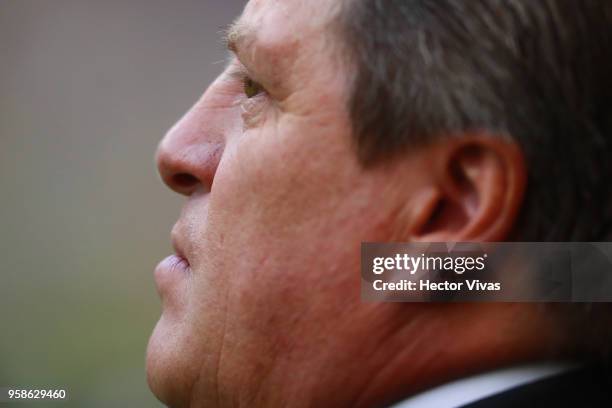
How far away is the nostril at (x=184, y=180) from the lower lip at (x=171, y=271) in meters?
0.08

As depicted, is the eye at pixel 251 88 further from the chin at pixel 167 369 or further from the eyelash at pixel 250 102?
the chin at pixel 167 369

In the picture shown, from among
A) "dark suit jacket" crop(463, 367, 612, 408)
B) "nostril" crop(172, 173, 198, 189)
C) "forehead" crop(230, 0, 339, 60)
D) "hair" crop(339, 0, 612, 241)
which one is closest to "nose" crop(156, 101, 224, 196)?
"nostril" crop(172, 173, 198, 189)

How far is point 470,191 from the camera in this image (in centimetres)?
73

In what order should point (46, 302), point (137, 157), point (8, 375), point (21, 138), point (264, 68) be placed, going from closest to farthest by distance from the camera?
1. point (264, 68)
2. point (8, 375)
3. point (46, 302)
4. point (21, 138)
5. point (137, 157)

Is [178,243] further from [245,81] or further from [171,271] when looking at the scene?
[245,81]

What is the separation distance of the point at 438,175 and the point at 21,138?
3.39ft

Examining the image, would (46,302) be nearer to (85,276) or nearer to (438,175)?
(85,276)

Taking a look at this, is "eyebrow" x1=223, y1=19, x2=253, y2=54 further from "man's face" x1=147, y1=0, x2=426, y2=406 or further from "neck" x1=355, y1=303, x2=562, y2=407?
"neck" x1=355, y1=303, x2=562, y2=407

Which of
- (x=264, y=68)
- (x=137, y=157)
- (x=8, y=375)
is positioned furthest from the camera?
(x=137, y=157)

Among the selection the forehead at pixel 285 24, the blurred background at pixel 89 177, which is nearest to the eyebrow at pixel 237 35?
the forehead at pixel 285 24

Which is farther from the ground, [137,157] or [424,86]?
[424,86]

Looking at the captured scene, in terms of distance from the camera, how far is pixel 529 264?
74 cm

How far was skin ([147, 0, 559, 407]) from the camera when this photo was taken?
73 centimetres

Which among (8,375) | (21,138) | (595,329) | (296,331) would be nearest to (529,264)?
(595,329)
